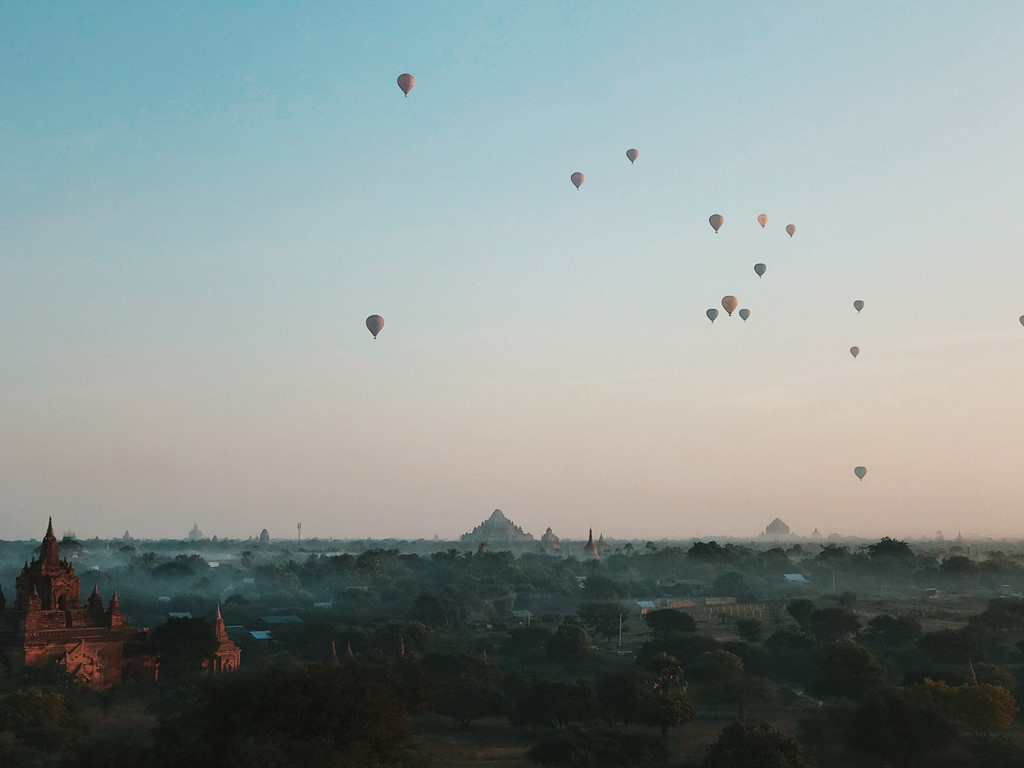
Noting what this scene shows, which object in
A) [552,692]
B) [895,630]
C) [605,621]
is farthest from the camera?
[605,621]

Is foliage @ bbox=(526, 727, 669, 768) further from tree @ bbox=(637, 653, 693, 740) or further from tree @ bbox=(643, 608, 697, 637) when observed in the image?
tree @ bbox=(643, 608, 697, 637)

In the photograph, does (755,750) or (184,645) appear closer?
(755,750)

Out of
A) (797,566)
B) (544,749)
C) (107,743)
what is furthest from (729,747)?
(797,566)

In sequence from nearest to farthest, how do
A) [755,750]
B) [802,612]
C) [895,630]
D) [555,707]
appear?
[755,750] → [555,707] → [895,630] → [802,612]

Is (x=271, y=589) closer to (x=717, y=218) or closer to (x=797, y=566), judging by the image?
(x=797, y=566)

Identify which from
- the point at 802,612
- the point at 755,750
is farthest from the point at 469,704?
the point at 802,612

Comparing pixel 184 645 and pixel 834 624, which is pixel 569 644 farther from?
pixel 184 645

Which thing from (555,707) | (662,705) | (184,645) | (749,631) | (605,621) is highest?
(184,645)
